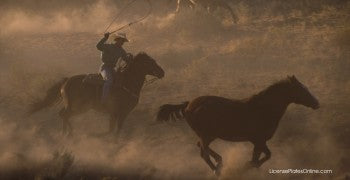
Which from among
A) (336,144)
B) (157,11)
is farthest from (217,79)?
(157,11)

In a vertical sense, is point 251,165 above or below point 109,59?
below

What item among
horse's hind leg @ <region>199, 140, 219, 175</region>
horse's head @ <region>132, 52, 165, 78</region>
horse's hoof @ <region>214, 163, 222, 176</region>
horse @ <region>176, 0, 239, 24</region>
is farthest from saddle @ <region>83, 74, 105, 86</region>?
horse @ <region>176, 0, 239, 24</region>

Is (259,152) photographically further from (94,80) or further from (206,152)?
(94,80)

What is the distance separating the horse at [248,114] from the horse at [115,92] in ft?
7.42

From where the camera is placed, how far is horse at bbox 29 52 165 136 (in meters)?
13.0

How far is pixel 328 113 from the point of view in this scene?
46.4ft

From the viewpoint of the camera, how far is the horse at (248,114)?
10180mm

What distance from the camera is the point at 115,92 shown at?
13188 mm

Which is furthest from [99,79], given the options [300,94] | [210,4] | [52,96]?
[210,4]

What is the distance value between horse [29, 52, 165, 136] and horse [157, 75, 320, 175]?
7.42 ft

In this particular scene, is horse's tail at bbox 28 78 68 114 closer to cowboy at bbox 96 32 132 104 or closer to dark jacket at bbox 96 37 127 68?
cowboy at bbox 96 32 132 104

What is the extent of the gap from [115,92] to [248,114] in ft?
13.7

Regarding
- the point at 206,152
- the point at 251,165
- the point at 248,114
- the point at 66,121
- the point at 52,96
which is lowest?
the point at 251,165

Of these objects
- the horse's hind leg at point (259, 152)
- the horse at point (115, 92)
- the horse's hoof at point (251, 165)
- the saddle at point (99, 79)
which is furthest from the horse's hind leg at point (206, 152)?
the saddle at point (99, 79)
